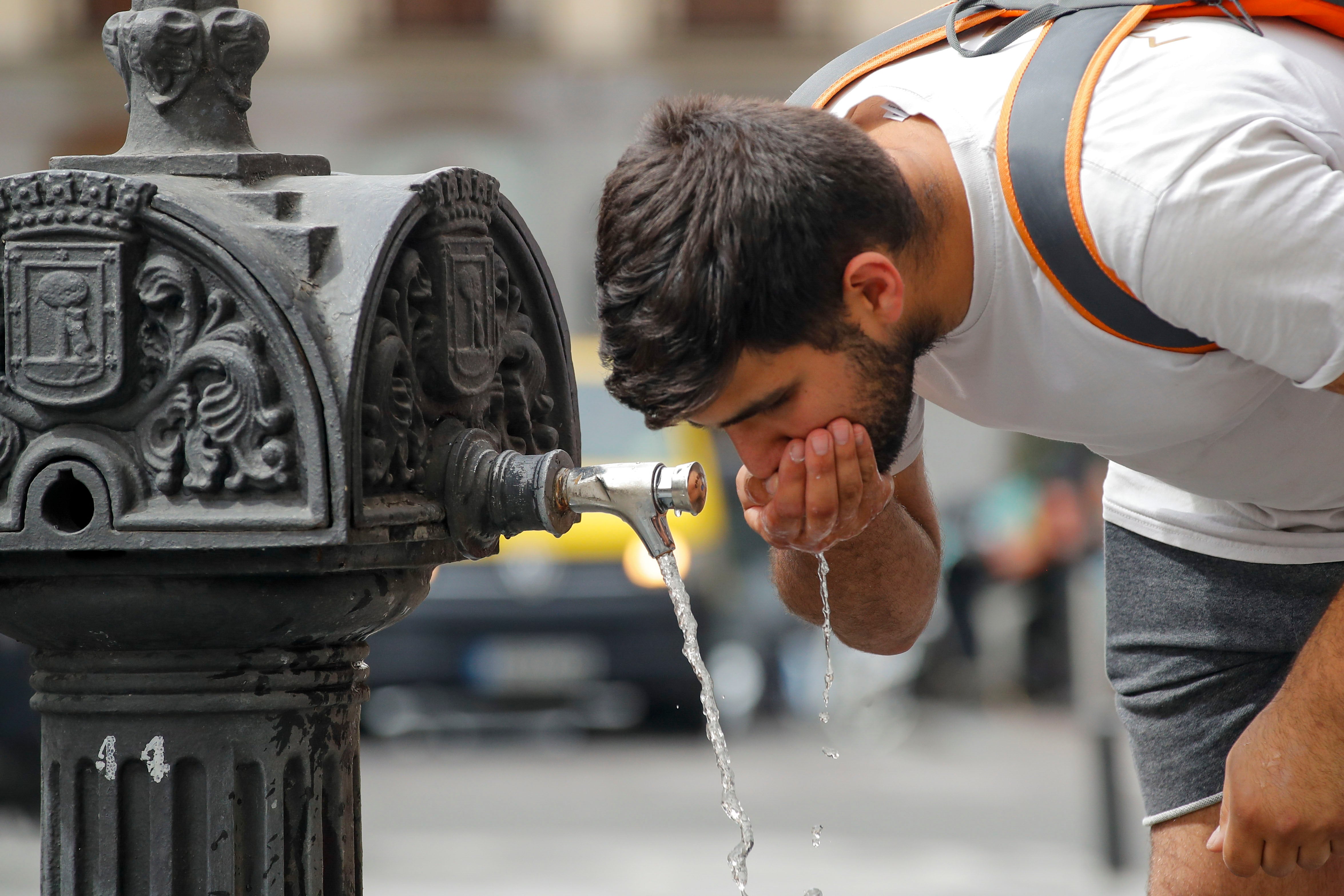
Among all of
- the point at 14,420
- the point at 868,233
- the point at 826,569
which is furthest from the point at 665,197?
the point at 14,420

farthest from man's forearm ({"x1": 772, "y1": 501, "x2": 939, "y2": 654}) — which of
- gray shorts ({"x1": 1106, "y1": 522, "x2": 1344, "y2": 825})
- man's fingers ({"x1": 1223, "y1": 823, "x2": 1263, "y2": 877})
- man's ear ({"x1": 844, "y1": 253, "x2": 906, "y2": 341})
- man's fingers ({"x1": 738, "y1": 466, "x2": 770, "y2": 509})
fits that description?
man's fingers ({"x1": 1223, "y1": 823, "x2": 1263, "y2": 877})

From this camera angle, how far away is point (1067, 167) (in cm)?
172

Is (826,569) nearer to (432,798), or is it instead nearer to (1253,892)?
(1253,892)

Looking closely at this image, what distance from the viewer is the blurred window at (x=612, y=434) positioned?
701 cm

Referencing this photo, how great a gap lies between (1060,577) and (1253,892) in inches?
254

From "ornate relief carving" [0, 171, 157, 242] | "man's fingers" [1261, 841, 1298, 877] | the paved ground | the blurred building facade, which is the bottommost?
the paved ground

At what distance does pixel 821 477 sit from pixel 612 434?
5186mm

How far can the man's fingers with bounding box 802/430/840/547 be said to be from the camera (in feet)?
6.33

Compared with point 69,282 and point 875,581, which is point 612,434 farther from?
point 69,282

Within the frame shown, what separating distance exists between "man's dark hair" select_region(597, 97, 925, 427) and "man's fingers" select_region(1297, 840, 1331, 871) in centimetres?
79

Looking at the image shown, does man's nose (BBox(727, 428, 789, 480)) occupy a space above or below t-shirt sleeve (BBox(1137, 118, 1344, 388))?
below

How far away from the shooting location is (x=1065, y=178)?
172cm

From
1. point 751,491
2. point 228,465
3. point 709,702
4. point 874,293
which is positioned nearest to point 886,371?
point 874,293

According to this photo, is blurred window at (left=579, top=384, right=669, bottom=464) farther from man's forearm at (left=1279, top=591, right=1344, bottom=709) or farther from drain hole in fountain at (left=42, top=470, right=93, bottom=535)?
drain hole in fountain at (left=42, top=470, right=93, bottom=535)
